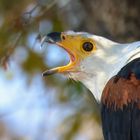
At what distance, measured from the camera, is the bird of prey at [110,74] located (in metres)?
5.05

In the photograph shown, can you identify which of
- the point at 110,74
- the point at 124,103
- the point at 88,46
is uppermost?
the point at 88,46

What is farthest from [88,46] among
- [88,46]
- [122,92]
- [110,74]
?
[122,92]

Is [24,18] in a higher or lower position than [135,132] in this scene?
higher

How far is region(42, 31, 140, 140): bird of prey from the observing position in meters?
5.05

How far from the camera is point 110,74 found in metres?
5.36

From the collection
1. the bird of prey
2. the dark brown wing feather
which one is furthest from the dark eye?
the dark brown wing feather

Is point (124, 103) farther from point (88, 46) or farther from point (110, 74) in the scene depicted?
point (88, 46)

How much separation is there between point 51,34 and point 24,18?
0.89ft

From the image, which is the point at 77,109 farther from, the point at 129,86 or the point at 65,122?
the point at 129,86

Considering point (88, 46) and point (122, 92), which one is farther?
point (88, 46)

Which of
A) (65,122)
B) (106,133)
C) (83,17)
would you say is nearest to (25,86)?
(65,122)

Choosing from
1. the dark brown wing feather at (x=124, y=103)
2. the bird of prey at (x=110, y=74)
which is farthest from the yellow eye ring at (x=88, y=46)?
the dark brown wing feather at (x=124, y=103)

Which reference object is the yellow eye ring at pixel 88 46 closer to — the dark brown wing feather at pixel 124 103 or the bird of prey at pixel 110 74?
the bird of prey at pixel 110 74

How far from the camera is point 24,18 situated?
581 cm
